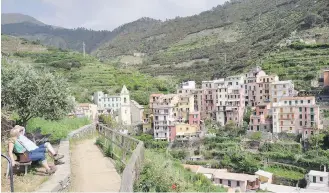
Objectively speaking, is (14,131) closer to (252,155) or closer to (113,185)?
(113,185)

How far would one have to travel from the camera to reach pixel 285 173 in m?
39.7

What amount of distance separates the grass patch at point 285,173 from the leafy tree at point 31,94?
104ft

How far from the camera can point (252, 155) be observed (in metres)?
43.2

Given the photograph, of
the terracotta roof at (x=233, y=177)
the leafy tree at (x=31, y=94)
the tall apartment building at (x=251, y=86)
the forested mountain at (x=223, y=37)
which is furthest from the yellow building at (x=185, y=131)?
the leafy tree at (x=31, y=94)

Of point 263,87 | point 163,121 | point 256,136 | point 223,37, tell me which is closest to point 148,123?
point 163,121

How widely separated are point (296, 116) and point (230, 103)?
10.4m

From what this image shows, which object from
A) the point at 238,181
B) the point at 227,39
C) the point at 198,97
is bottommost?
the point at 238,181

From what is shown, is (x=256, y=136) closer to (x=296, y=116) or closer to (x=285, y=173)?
(x=296, y=116)

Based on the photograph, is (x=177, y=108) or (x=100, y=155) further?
(x=177, y=108)

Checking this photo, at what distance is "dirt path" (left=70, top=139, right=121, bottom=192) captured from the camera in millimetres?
7383

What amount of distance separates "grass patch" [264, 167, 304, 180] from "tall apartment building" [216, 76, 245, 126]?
37.9ft

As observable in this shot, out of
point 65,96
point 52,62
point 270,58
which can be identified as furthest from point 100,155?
point 52,62

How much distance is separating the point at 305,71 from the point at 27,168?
55.5 metres

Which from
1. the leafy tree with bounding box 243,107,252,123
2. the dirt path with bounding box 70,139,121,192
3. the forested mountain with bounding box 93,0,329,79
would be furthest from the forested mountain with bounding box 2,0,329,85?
the dirt path with bounding box 70,139,121,192
